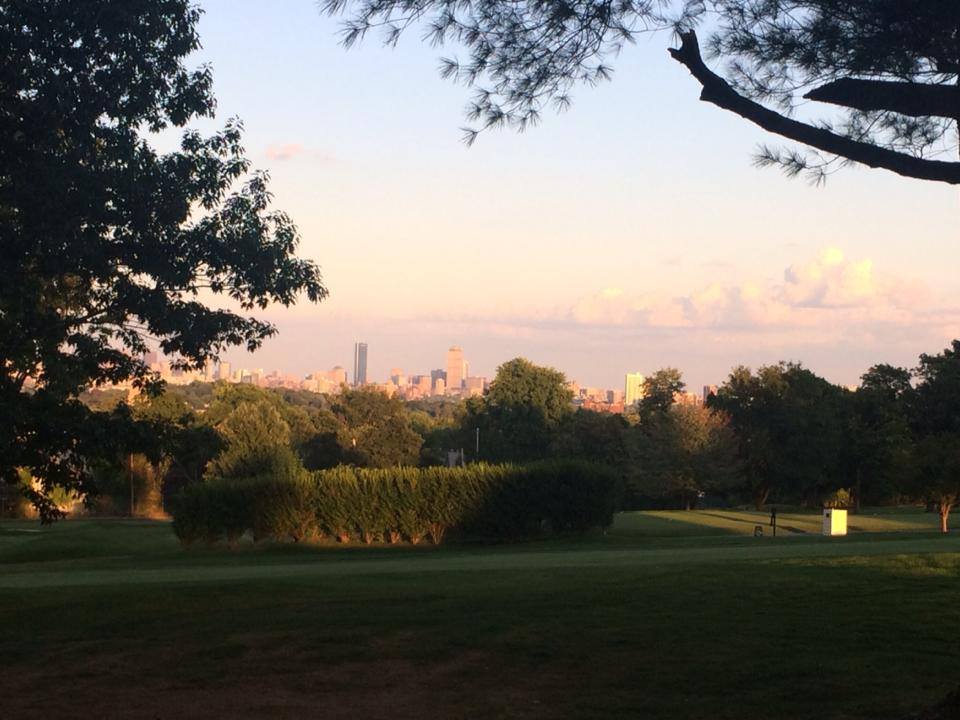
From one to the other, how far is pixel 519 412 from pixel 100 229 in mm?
90141

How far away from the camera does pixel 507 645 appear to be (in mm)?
11078

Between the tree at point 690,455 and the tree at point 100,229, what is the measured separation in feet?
200

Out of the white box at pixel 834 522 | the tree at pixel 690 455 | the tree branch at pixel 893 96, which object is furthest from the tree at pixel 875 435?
the tree branch at pixel 893 96

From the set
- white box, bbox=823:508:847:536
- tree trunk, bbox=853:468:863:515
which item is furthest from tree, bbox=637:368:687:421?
white box, bbox=823:508:847:536

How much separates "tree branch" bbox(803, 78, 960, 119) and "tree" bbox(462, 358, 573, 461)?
308ft

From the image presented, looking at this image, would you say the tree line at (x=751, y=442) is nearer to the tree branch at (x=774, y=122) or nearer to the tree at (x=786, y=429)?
the tree at (x=786, y=429)

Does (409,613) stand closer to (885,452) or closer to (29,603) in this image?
(29,603)

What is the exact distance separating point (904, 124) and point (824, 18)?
114 centimetres

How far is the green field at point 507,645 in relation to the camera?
9.20 metres

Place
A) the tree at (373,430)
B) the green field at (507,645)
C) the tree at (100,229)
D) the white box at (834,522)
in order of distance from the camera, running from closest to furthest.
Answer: the green field at (507,645), the tree at (100,229), the white box at (834,522), the tree at (373,430)

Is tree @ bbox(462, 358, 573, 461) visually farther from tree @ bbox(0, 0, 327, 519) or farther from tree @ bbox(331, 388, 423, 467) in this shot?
tree @ bbox(0, 0, 327, 519)

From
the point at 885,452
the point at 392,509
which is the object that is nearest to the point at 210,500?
the point at 392,509

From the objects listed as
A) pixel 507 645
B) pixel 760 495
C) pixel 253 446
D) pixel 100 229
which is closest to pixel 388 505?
pixel 100 229

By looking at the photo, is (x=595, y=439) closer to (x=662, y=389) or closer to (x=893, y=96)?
(x=662, y=389)
